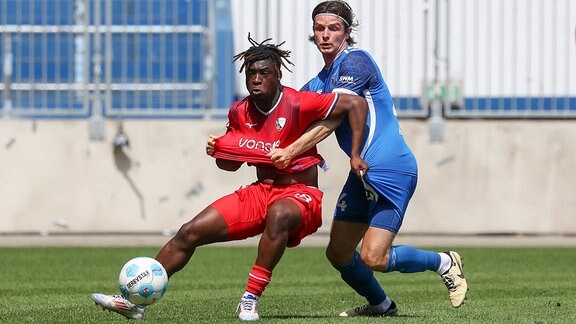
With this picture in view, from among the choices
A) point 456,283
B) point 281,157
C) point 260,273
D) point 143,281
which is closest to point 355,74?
point 281,157

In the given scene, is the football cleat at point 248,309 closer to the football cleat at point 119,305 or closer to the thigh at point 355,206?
the football cleat at point 119,305

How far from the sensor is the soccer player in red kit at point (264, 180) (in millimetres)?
7715

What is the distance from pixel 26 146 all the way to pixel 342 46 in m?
8.32

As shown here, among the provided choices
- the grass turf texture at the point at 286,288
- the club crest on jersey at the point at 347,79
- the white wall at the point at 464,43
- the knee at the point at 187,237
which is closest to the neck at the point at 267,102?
the club crest on jersey at the point at 347,79

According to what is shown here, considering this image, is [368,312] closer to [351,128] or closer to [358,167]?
[358,167]

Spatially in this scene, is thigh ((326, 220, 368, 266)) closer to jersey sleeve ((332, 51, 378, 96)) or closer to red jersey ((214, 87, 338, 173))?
red jersey ((214, 87, 338, 173))

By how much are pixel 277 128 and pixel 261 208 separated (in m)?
0.48

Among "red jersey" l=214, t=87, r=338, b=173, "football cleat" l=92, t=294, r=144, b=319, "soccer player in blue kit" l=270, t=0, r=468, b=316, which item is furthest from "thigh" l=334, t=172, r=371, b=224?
"football cleat" l=92, t=294, r=144, b=319

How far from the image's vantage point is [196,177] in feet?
51.6

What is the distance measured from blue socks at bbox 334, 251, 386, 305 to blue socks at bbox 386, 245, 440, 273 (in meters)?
0.29

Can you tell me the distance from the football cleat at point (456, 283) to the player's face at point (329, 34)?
1475 millimetres

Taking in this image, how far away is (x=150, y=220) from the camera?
1573 centimetres

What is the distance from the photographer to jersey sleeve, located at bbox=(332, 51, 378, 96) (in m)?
7.90

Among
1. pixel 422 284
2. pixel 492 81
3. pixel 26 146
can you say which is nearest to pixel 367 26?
pixel 492 81
